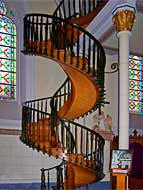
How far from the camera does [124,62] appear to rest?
558 cm

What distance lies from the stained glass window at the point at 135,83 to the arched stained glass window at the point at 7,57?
320 centimetres

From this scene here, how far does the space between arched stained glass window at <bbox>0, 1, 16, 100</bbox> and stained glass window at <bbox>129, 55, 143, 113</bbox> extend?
126 inches

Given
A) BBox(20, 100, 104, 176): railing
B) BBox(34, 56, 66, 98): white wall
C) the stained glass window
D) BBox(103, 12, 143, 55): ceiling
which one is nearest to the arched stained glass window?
BBox(34, 56, 66, 98): white wall

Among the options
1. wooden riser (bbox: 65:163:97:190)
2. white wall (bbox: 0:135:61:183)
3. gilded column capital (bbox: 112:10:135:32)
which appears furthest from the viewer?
white wall (bbox: 0:135:61:183)

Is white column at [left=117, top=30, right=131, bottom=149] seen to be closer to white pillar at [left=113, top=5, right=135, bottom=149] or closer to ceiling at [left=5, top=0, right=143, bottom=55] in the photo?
white pillar at [left=113, top=5, right=135, bottom=149]

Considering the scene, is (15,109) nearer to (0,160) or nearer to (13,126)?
(13,126)

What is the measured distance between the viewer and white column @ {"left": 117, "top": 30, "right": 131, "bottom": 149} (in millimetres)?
5457

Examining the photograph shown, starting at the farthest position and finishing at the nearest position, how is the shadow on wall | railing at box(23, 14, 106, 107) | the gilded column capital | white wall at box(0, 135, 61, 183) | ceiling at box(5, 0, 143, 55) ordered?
white wall at box(0, 135, 61, 183)
the shadow on wall
ceiling at box(5, 0, 143, 55)
railing at box(23, 14, 106, 107)
the gilded column capital

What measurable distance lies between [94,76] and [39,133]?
1494mm

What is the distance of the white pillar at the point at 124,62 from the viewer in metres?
A: 5.47

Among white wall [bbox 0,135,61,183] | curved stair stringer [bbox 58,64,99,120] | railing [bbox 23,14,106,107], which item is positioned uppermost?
railing [bbox 23,14,106,107]

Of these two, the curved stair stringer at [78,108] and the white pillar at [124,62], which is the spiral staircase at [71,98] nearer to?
the curved stair stringer at [78,108]

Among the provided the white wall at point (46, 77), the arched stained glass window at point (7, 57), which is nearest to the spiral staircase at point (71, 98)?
the white wall at point (46, 77)

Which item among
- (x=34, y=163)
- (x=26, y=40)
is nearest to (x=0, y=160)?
(x=34, y=163)
